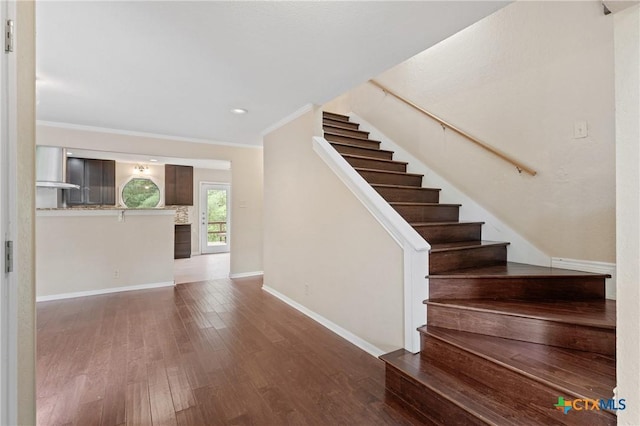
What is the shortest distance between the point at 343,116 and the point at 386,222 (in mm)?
3000

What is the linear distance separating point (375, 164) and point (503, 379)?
2.43 meters

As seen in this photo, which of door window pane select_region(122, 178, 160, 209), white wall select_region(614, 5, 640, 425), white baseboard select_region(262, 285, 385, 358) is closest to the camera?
white wall select_region(614, 5, 640, 425)

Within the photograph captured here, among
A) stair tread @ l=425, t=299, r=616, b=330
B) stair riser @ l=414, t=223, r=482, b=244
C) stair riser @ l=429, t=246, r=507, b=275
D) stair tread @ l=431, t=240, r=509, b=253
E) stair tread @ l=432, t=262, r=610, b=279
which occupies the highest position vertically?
stair riser @ l=414, t=223, r=482, b=244

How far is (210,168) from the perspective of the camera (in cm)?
804

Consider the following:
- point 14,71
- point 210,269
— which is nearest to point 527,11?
point 14,71

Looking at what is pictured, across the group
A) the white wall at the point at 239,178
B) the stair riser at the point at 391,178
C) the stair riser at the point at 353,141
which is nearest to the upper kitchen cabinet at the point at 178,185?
the white wall at the point at 239,178

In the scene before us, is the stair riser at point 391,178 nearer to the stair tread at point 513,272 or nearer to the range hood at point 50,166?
the stair tread at point 513,272

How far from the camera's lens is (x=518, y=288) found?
6.71 ft

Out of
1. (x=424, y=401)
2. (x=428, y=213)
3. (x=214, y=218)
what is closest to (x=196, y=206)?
(x=214, y=218)

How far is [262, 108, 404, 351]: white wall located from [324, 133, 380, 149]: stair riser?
425 millimetres

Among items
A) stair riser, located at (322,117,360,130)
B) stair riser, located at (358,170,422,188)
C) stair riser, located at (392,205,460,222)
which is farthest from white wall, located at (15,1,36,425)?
stair riser, located at (322,117,360,130)

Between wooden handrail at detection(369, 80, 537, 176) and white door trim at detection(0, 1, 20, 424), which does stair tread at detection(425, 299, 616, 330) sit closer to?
wooden handrail at detection(369, 80, 537, 176)

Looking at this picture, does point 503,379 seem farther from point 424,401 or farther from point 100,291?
point 100,291

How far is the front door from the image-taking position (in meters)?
8.11
